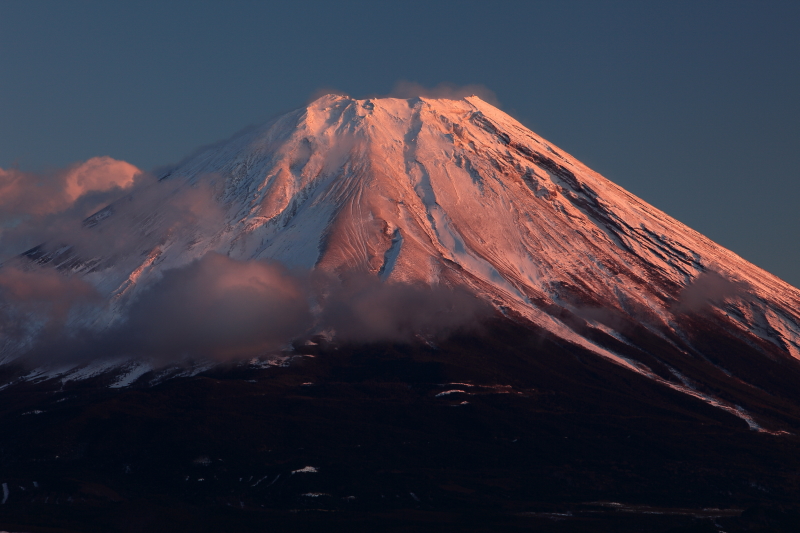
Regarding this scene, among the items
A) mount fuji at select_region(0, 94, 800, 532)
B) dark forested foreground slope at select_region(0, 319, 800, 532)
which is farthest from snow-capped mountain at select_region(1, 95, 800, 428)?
dark forested foreground slope at select_region(0, 319, 800, 532)

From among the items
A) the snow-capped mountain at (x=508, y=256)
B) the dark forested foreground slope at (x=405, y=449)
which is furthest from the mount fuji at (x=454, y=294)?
the dark forested foreground slope at (x=405, y=449)

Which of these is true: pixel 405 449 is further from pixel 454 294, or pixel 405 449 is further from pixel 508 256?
pixel 508 256

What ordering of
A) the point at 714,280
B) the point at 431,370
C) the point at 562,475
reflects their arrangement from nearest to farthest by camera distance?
the point at 562,475 → the point at 431,370 → the point at 714,280

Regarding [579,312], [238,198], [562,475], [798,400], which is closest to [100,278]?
[238,198]

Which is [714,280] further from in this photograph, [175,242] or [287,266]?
[175,242]

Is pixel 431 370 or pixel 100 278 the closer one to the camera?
pixel 431 370

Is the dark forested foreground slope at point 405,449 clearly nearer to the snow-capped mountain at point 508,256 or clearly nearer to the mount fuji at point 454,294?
the mount fuji at point 454,294

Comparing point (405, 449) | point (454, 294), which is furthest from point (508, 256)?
point (405, 449)
